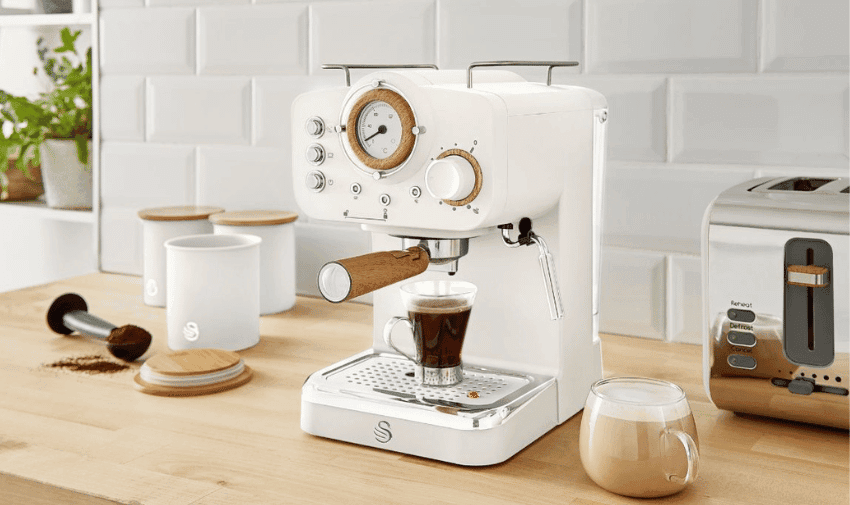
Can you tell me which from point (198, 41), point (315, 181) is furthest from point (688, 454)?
point (198, 41)

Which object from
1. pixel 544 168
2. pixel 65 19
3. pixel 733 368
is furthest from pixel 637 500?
pixel 65 19

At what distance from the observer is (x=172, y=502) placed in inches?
29.5

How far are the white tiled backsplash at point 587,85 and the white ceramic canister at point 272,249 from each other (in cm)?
11

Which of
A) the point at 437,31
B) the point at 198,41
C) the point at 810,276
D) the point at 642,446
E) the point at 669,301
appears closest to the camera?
the point at 642,446

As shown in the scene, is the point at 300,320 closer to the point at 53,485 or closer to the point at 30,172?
the point at 53,485

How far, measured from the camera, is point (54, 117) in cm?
173

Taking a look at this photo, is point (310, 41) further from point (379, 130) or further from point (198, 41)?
point (379, 130)

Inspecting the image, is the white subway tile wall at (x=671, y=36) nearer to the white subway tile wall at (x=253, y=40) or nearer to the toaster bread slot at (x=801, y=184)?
the toaster bread slot at (x=801, y=184)

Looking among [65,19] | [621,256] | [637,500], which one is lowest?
[637,500]

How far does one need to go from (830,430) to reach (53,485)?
2.36 ft

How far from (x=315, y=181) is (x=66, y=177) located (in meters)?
1.04

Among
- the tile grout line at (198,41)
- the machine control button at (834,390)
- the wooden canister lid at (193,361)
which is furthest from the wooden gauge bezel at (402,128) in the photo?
the tile grout line at (198,41)

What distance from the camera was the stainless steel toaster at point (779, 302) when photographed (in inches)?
33.5

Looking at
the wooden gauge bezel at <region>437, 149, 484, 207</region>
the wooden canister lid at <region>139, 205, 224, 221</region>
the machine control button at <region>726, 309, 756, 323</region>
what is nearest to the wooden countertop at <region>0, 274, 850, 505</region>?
the machine control button at <region>726, 309, 756, 323</region>
